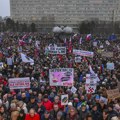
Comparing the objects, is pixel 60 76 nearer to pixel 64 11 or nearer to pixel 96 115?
pixel 96 115

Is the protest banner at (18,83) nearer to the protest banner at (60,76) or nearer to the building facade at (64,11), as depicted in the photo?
the protest banner at (60,76)

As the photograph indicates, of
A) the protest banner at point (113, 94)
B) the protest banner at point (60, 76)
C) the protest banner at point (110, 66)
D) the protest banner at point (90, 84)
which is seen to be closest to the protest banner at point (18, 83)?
the protest banner at point (60, 76)

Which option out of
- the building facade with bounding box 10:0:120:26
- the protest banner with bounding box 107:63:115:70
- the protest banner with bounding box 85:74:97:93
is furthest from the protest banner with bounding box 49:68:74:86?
the building facade with bounding box 10:0:120:26

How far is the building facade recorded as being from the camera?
4719 inches

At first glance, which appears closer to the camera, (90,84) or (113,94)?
(113,94)

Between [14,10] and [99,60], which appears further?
[14,10]

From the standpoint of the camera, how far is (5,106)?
9.15m

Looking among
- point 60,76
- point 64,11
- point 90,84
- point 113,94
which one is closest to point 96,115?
point 113,94

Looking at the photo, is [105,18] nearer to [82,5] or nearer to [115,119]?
[82,5]

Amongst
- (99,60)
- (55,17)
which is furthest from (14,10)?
(99,60)

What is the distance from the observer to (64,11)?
401 ft

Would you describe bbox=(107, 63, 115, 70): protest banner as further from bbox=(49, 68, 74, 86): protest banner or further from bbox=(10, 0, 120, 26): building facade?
bbox=(10, 0, 120, 26): building facade

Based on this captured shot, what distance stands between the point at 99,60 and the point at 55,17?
10338cm

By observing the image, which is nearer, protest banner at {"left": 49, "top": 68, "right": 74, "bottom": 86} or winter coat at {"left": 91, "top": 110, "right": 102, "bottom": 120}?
winter coat at {"left": 91, "top": 110, "right": 102, "bottom": 120}
